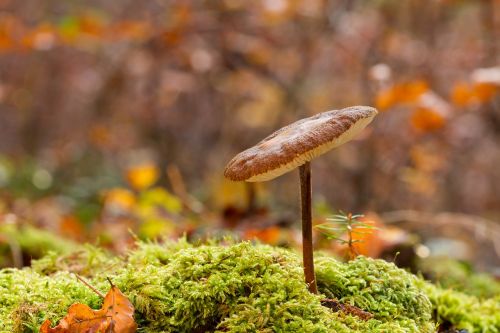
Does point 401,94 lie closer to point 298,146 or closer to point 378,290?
point 378,290

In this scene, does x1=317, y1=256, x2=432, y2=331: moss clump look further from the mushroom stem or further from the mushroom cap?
the mushroom cap

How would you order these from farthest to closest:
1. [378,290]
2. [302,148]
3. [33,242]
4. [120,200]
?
[120,200] < [33,242] < [378,290] < [302,148]

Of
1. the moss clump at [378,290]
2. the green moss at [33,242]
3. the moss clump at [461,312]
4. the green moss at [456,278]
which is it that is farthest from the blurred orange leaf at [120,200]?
the moss clump at [378,290]

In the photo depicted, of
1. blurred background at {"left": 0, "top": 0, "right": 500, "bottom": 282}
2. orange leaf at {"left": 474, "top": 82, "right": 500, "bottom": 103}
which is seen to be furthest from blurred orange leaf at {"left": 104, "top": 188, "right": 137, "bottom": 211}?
orange leaf at {"left": 474, "top": 82, "right": 500, "bottom": 103}

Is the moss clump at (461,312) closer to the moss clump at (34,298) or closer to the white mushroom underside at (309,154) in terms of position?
the white mushroom underside at (309,154)

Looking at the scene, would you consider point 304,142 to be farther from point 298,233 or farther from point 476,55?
point 476,55

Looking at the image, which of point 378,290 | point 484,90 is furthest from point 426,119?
point 378,290

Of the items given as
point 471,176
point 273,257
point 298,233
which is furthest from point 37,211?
point 471,176
